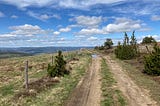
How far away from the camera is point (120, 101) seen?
1922cm

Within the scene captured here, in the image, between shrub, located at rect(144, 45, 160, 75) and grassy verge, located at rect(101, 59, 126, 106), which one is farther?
shrub, located at rect(144, 45, 160, 75)

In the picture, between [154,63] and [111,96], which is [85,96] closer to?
[111,96]

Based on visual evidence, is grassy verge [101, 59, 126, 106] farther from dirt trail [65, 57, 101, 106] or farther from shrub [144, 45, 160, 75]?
shrub [144, 45, 160, 75]

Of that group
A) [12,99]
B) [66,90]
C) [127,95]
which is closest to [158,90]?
[127,95]

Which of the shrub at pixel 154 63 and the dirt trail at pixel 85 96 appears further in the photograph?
the shrub at pixel 154 63

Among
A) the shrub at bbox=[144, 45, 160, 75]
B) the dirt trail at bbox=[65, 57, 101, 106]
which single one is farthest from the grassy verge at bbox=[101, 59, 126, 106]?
the shrub at bbox=[144, 45, 160, 75]

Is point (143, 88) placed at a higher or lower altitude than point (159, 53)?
lower

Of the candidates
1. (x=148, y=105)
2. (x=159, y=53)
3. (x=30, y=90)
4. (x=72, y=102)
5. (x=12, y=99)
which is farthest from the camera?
(x=159, y=53)

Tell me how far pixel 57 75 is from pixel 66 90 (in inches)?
381

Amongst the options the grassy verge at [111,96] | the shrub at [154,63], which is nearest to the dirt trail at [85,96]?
the grassy verge at [111,96]

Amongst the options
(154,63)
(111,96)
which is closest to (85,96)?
(111,96)

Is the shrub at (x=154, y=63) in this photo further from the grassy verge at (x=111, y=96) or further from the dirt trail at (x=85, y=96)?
the dirt trail at (x=85, y=96)

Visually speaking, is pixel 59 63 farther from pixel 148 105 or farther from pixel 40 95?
pixel 148 105

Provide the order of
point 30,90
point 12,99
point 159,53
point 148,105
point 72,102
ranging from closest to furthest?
point 148,105 → point 72,102 → point 12,99 → point 30,90 → point 159,53
